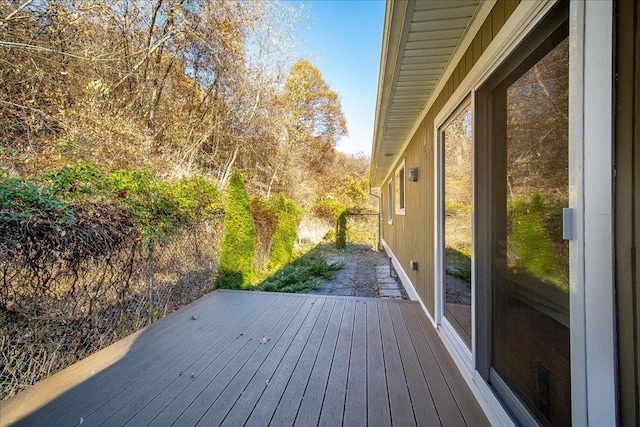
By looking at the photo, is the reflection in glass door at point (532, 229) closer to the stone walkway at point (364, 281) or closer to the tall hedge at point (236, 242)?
the stone walkway at point (364, 281)

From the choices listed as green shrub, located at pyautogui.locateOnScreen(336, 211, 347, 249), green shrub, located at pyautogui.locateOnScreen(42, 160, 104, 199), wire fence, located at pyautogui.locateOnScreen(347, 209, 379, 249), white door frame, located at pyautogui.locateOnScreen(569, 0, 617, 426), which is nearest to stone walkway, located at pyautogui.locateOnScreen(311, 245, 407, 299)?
green shrub, located at pyautogui.locateOnScreen(336, 211, 347, 249)

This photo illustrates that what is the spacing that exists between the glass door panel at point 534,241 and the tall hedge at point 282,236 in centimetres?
575

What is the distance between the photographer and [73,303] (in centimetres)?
219

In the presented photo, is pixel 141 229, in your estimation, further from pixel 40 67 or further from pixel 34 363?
pixel 40 67

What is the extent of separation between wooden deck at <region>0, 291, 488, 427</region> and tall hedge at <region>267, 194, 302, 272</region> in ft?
13.0

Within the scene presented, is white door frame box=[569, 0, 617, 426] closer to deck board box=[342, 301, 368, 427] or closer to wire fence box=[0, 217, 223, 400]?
deck board box=[342, 301, 368, 427]

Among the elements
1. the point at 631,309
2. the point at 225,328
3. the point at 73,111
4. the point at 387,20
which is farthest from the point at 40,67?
the point at 631,309

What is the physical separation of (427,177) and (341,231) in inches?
313

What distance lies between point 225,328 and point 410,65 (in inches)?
124

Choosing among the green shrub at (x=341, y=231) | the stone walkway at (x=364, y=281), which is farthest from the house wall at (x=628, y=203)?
the green shrub at (x=341, y=231)

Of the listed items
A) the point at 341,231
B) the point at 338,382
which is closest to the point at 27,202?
the point at 338,382

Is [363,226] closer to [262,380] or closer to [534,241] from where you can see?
[262,380]

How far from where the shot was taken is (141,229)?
271 centimetres

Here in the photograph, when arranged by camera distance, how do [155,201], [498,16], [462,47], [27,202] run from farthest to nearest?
[155,201] < [462,47] < [27,202] < [498,16]
